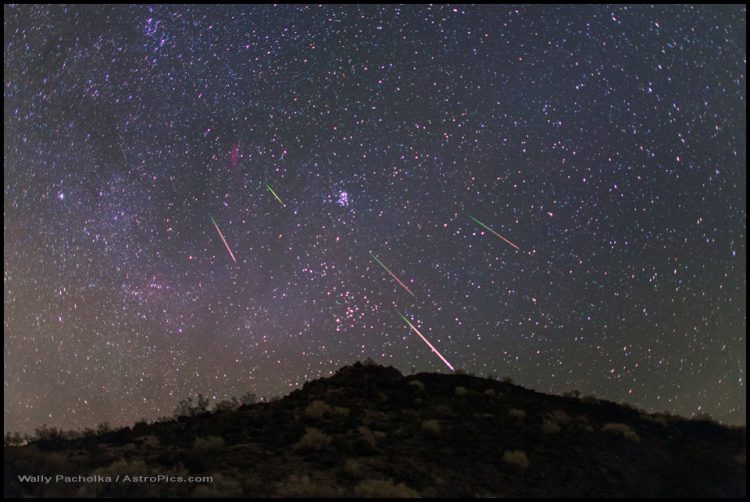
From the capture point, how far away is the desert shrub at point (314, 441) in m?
11.6

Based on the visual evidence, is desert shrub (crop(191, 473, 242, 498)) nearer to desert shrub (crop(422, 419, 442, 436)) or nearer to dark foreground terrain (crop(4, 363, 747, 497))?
dark foreground terrain (crop(4, 363, 747, 497))

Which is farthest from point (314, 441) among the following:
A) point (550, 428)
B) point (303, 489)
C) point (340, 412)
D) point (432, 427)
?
point (550, 428)

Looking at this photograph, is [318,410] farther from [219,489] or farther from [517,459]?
[517,459]

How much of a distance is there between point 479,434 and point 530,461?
180cm

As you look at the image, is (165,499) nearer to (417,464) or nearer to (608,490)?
(417,464)

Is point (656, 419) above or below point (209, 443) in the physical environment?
above

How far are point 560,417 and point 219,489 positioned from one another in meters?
9.88

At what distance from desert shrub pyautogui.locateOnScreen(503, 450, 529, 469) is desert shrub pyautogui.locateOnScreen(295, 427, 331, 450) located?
4.14 metres

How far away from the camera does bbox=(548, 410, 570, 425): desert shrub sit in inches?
564

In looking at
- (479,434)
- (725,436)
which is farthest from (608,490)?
(725,436)

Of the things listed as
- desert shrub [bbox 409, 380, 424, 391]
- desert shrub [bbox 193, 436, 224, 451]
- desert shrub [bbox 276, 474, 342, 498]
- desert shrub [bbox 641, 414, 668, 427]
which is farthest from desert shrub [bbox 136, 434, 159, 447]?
desert shrub [bbox 641, 414, 668, 427]

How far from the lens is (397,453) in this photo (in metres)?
11.3

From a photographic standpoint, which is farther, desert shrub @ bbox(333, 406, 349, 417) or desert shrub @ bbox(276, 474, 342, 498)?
desert shrub @ bbox(333, 406, 349, 417)

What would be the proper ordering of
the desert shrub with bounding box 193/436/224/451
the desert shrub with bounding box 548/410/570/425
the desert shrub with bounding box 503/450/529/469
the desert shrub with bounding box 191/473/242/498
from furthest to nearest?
the desert shrub with bounding box 548/410/570/425 → the desert shrub with bounding box 193/436/224/451 → the desert shrub with bounding box 503/450/529/469 → the desert shrub with bounding box 191/473/242/498
